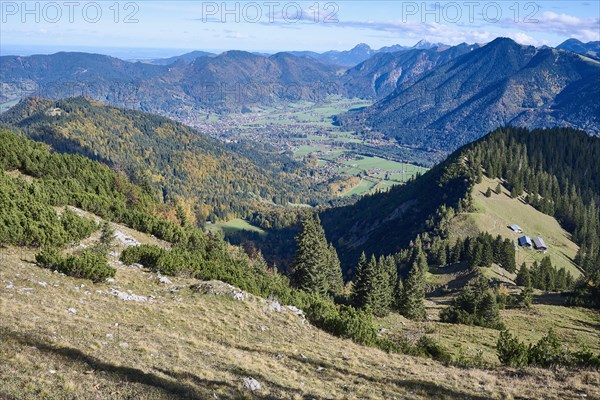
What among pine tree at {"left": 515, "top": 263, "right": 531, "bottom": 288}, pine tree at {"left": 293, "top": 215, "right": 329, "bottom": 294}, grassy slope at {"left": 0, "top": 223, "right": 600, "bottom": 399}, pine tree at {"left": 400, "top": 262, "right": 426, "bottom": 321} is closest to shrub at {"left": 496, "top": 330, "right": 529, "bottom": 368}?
grassy slope at {"left": 0, "top": 223, "right": 600, "bottom": 399}

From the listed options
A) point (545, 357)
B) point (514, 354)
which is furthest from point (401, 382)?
point (545, 357)

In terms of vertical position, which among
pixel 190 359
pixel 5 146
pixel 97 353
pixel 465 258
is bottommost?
pixel 465 258

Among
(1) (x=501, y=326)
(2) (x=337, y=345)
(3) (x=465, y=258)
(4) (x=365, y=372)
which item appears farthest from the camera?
(3) (x=465, y=258)

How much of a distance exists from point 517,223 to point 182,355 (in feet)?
547

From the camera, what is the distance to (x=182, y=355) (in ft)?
82.9

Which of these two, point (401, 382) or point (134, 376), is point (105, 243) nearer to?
point (134, 376)

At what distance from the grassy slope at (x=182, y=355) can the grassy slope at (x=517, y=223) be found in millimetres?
118496

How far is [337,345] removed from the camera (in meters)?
38.7

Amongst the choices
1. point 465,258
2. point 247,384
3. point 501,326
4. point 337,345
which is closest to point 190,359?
point 247,384

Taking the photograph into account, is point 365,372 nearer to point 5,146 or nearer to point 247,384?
point 247,384

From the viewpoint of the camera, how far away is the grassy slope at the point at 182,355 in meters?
19.5

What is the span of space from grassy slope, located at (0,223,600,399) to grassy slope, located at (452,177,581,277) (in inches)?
4665

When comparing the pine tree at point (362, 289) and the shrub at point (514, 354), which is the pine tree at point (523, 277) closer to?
the pine tree at point (362, 289)

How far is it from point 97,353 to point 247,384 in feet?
27.9
